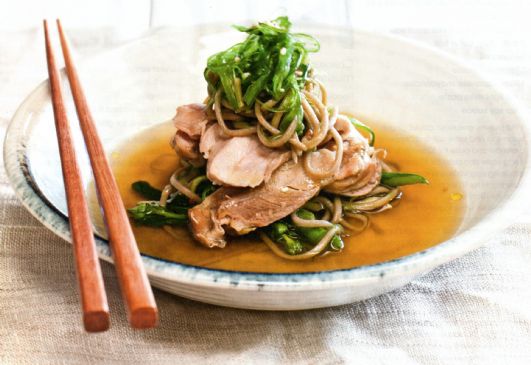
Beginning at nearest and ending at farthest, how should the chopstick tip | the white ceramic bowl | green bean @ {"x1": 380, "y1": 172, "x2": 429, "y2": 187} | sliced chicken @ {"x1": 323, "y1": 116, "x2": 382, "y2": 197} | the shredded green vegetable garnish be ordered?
1. the chopstick tip
2. the white ceramic bowl
3. the shredded green vegetable garnish
4. sliced chicken @ {"x1": 323, "y1": 116, "x2": 382, "y2": 197}
5. green bean @ {"x1": 380, "y1": 172, "x2": 429, "y2": 187}

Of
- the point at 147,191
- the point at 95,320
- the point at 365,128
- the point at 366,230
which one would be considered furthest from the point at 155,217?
the point at 95,320

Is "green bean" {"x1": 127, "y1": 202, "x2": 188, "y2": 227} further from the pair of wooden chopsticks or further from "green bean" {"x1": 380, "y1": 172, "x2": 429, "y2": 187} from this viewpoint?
"green bean" {"x1": 380, "y1": 172, "x2": 429, "y2": 187}

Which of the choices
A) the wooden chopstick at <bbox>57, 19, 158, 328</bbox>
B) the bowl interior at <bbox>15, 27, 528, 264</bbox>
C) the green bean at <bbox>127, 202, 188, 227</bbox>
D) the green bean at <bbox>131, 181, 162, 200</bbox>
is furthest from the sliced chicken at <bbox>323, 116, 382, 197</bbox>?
the wooden chopstick at <bbox>57, 19, 158, 328</bbox>

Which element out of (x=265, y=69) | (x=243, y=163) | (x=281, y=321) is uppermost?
(x=265, y=69)

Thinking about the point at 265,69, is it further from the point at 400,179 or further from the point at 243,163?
A: the point at 400,179

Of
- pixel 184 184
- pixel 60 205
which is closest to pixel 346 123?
pixel 184 184

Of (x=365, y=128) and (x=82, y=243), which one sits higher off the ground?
(x=82, y=243)

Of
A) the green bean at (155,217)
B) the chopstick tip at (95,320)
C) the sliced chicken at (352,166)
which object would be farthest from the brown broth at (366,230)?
the chopstick tip at (95,320)
